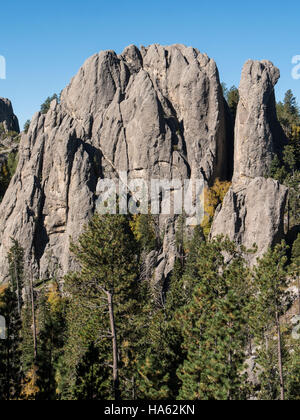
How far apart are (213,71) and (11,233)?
49.7 metres

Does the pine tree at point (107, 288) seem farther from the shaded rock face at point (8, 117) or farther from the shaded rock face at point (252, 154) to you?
the shaded rock face at point (8, 117)

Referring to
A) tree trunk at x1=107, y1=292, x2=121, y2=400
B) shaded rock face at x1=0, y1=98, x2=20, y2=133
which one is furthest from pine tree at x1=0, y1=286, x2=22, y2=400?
shaded rock face at x1=0, y1=98, x2=20, y2=133

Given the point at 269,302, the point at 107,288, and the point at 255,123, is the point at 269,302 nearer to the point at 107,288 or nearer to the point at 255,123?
the point at 107,288

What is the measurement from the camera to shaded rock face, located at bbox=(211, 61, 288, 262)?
55.4 m

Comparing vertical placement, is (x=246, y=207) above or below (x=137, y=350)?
above

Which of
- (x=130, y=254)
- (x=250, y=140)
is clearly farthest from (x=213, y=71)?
(x=130, y=254)

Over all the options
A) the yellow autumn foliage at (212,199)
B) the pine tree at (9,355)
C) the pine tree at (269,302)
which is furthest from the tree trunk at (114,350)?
the yellow autumn foliage at (212,199)

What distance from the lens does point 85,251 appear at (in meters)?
23.0

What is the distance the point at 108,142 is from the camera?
244ft

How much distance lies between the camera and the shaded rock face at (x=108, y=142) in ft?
224

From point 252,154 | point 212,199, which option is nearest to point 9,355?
point 212,199

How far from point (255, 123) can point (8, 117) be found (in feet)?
370

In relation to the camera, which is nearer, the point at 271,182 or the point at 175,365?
the point at 175,365

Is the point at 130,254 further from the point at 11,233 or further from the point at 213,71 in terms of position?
the point at 213,71
